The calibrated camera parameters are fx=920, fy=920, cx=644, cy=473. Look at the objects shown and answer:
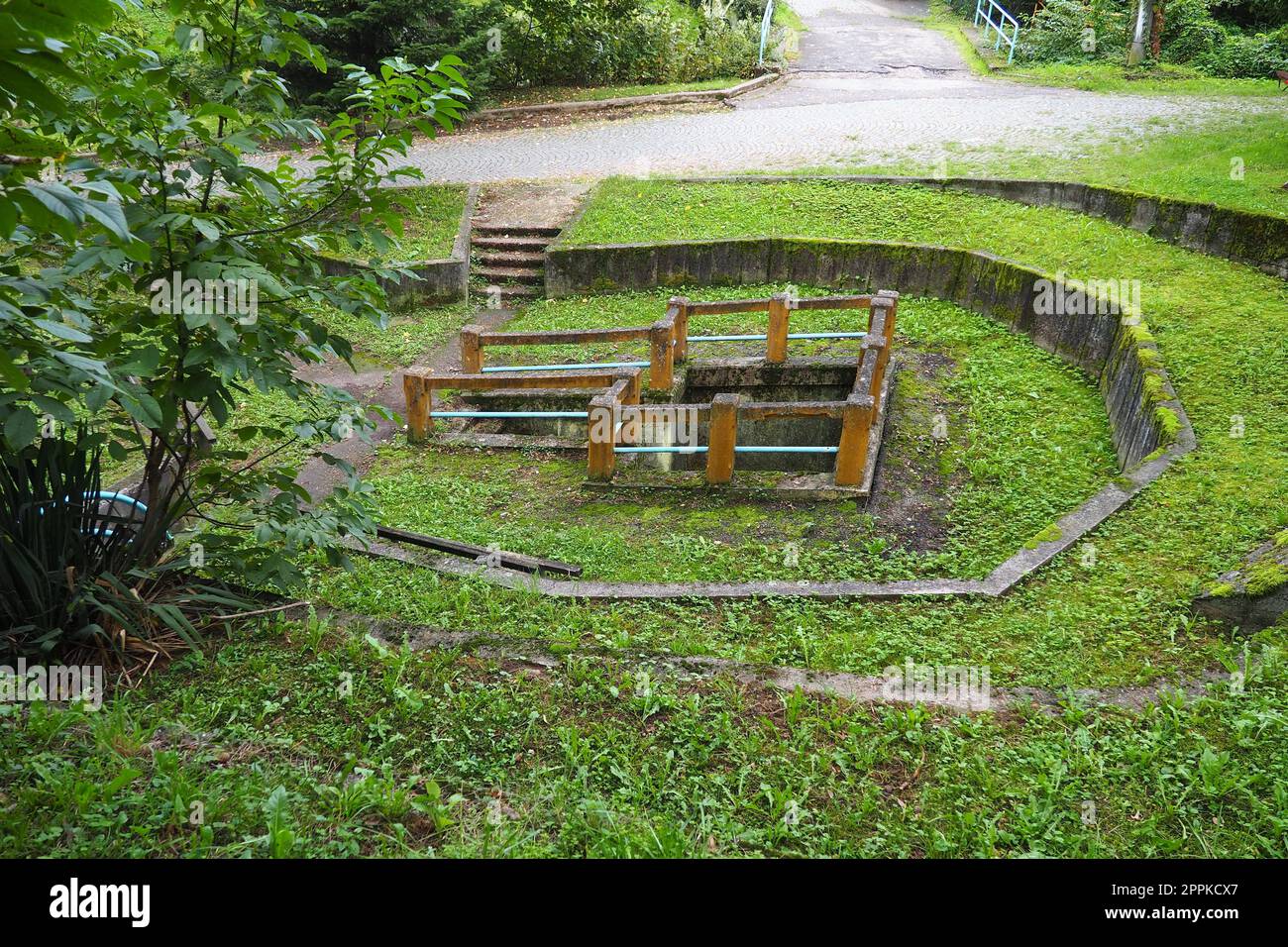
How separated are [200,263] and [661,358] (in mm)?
7072

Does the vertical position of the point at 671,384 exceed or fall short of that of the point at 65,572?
it falls short

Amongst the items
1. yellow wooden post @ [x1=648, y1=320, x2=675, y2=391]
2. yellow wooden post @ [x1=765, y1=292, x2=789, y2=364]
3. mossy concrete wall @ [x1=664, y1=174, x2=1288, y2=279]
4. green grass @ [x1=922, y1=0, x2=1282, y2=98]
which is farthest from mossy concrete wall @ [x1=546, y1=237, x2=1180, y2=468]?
green grass @ [x1=922, y1=0, x2=1282, y2=98]

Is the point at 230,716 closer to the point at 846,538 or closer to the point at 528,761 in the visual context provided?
the point at 528,761

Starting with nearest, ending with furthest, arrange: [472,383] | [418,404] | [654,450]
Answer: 1. [654,450]
2. [418,404]
3. [472,383]

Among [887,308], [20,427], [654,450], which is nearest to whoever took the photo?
[20,427]

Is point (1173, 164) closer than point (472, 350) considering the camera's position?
No

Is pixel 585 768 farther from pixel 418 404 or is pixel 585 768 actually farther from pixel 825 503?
pixel 418 404

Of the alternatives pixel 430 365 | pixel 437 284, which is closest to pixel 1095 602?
pixel 430 365

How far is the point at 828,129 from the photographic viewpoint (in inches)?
688

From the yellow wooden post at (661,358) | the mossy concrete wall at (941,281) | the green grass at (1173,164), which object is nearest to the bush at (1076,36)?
the green grass at (1173,164)

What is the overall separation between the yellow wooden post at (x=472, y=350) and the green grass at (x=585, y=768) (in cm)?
632

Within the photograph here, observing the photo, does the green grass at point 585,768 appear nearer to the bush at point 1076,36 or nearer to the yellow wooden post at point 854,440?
the yellow wooden post at point 854,440

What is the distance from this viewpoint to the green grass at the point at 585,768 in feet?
10.6

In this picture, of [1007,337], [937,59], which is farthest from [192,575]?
[937,59]
